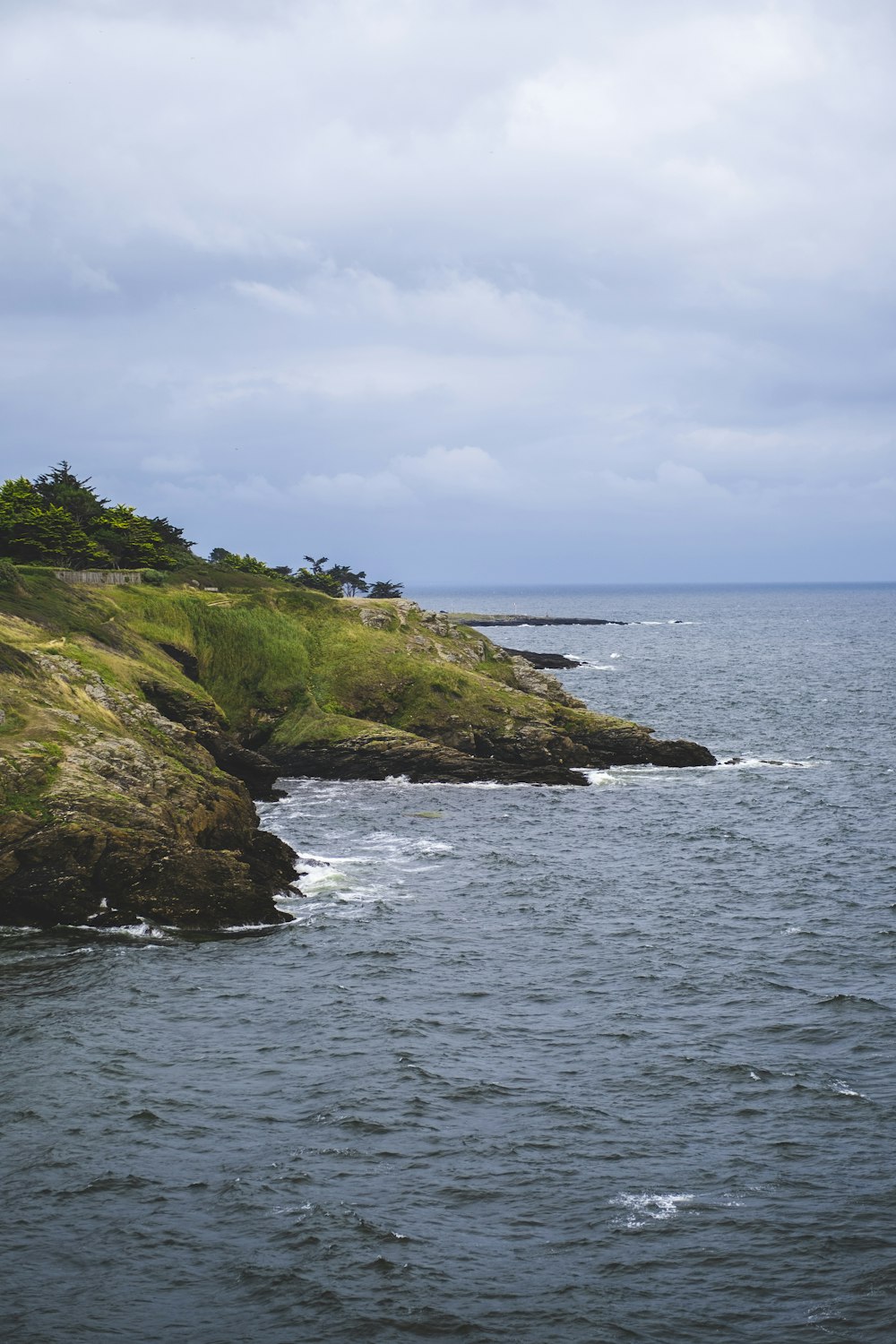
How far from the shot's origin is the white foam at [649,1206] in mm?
23938

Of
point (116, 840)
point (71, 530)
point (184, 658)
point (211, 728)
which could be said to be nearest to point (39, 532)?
point (71, 530)

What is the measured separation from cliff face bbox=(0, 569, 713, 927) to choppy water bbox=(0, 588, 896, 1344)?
2658mm

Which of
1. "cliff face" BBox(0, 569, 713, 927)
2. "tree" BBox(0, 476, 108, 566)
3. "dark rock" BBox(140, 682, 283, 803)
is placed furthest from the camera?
"tree" BBox(0, 476, 108, 566)

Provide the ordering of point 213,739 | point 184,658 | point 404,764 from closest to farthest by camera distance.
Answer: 1. point 213,739
2. point 404,764
3. point 184,658

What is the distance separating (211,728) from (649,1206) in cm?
4871

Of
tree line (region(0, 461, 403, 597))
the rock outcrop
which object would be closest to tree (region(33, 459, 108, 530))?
tree line (region(0, 461, 403, 597))

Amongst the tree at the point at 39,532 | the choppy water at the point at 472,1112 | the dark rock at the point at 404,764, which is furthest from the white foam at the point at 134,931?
the tree at the point at 39,532

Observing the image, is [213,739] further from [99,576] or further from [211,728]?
[99,576]

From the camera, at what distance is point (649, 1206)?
80.2 ft

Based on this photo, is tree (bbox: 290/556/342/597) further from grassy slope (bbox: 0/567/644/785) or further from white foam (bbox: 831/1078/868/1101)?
white foam (bbox: 831/1078/868/1101)

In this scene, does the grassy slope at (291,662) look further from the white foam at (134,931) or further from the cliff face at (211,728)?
the white foam at (134,931)

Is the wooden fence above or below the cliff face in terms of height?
above

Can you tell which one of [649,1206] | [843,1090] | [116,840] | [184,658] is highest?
[184,658]

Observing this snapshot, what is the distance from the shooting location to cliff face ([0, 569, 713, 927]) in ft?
141
